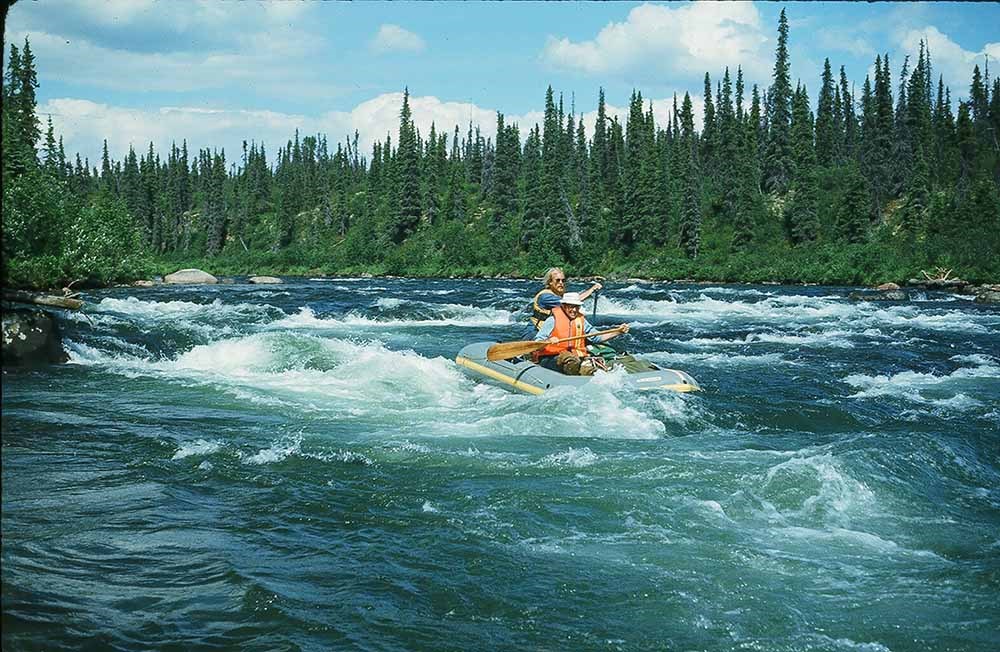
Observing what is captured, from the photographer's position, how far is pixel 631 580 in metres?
5.75

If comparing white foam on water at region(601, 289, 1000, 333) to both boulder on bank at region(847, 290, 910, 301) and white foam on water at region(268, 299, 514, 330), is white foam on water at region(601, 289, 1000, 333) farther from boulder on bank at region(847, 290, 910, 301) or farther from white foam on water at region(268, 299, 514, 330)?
white foam on water at region(268, 299, 514, 330)

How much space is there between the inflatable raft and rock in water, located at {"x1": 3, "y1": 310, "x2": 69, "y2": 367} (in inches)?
286

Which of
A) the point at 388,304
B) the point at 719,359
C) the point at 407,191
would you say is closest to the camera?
the point at 719,359

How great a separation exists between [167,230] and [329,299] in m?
80.2

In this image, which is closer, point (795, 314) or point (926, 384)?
point (926, 384)

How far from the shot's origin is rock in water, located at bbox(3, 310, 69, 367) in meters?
14.1

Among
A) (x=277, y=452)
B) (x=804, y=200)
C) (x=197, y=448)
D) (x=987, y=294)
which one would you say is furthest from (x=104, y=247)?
(x=804, y=200)

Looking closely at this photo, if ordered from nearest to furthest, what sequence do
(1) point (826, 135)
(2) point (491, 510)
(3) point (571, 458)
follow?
(2) point (491, 510)
(3) point (571, 458)
(1) point (826, 135)

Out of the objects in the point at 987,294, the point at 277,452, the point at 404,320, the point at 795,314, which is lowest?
the point at 277,452

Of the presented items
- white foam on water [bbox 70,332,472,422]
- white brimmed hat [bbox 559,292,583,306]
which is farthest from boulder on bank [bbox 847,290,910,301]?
white brimmed hat [bbox 559,292,583,306]

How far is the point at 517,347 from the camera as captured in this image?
12938mm

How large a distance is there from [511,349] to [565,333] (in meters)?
0.96

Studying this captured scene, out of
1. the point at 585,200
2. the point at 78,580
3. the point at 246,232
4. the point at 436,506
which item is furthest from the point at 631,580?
the point at 246,232

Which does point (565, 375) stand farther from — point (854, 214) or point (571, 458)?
point (854, 214)
